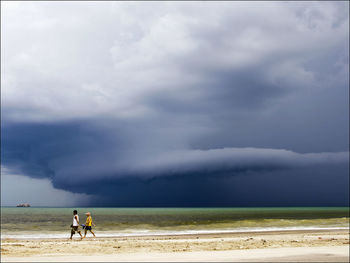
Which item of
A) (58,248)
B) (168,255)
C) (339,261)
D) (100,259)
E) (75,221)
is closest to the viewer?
(339,261)

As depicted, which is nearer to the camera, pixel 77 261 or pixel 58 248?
pixel 77 261

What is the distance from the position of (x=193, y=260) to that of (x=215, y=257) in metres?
1.39

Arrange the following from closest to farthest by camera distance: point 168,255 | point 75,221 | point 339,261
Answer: point 339,261 → point 168,255 → point 75,221

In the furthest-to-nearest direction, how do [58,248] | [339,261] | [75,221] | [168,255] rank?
[75,221] → [58,248] → [168,255] → [339,261]

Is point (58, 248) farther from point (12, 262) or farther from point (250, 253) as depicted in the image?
point (250, 253)

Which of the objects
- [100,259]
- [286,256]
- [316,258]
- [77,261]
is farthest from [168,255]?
[316,258]

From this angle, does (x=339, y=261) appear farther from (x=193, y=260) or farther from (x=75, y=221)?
(x=75, y=221)

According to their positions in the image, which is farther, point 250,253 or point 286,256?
point 250,253

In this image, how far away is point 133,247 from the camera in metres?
21.5

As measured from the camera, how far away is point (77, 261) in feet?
51.7

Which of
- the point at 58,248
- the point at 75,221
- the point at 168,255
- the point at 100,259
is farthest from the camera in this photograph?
the point at 75,221

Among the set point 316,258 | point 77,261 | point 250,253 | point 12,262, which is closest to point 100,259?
point 77,261

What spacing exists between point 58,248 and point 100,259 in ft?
20.4

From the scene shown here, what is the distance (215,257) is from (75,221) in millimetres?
13489
